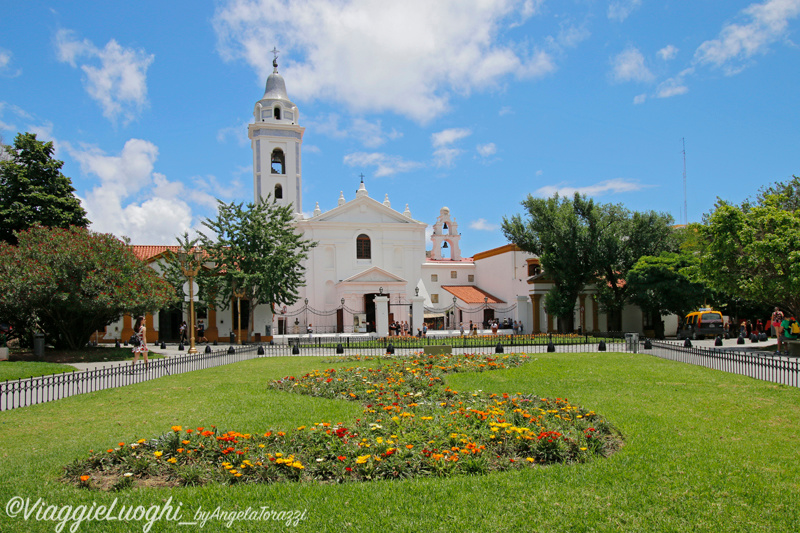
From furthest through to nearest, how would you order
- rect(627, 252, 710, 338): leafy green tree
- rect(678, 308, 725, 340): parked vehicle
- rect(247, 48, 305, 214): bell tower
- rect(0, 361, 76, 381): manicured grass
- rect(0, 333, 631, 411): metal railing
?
rect(247, 48, 305, 214): bell tower
rect(678, 308, 725, 340): parked vehicle
rect(627, 252, 710, 338): leafy green tree
rect(0, 361, 76, 381): manicured grass
rect(0, 333, 631, 411): metal railing

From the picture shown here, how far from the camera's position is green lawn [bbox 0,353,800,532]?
449 centimetres

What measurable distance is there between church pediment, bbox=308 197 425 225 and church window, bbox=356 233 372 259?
4.00ft

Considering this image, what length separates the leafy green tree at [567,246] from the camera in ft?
109

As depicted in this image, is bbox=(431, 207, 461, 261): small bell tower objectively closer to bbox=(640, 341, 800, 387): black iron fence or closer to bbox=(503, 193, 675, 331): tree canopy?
bbox=(503, 193, 675, 331): tree canopy

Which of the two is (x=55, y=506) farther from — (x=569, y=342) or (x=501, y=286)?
(x=501, y=286)

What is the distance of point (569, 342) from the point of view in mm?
22891

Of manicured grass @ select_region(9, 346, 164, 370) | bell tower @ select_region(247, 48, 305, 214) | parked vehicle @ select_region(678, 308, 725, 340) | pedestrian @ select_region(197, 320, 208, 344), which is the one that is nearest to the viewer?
manicured grass @ select_region(9, 346, 164, 370)

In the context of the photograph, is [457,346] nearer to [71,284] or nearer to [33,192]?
[71,284]

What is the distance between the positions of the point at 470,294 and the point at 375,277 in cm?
891

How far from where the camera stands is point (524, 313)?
116 feet

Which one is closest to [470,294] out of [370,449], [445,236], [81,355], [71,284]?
[445,236]

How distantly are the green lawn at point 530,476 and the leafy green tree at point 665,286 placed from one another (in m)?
21.7

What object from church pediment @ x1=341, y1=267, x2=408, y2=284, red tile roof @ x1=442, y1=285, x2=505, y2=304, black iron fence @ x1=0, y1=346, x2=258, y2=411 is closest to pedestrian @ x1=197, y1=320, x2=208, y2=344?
church pediment @ x1=341, y1=267, x2=408, y2=284

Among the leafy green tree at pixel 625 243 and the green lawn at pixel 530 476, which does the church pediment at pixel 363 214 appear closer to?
the leafy green tree at pixel 625 243
